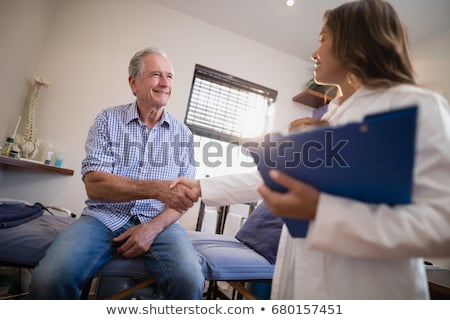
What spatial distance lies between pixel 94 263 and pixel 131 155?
494 mm

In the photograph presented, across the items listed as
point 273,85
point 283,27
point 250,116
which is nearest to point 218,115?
point 250,116

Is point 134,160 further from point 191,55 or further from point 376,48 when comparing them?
point 191,55

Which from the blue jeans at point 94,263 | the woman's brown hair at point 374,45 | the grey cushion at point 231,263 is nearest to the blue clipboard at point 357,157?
the woman's brown hair at point 374,45

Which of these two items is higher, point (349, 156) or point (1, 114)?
point (1, 114)

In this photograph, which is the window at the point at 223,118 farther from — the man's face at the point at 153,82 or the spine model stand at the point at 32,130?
the spine model stand at the point at 32,130

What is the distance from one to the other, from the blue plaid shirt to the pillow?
Answer: 0.52 metres

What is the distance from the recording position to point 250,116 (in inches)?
106

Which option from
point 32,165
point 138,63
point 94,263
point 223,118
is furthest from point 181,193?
point 223,118

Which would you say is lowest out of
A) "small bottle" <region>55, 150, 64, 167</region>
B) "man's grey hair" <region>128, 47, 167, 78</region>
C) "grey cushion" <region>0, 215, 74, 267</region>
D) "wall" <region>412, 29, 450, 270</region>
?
"grey cushion" <region>0, 215, 74, 267</region>

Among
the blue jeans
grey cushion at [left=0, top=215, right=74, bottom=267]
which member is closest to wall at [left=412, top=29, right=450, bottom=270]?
the blue jeans

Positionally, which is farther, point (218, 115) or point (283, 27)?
point (218, 115)

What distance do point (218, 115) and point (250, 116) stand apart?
1.24 feet

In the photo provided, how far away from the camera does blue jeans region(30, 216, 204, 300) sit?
A: 78 cm

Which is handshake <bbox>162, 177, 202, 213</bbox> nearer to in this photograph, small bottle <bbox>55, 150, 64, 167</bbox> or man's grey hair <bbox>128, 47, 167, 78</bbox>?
man's grey hair <bbox>128, 47, 167, 78</bbox>
